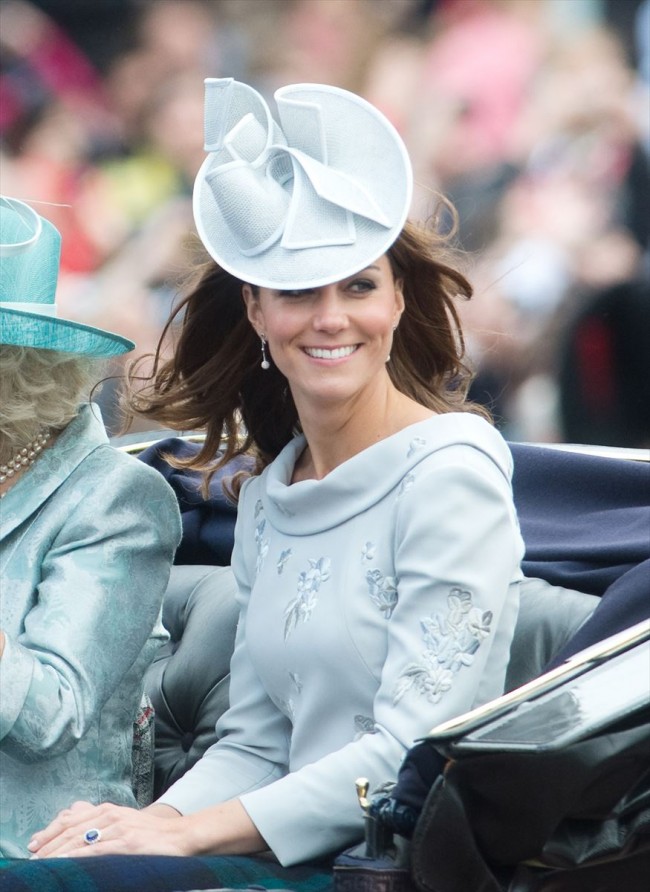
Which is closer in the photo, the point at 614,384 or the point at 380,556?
the point at 380,556

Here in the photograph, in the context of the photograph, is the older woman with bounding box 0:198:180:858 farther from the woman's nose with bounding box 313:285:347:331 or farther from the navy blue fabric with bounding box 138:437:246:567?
the navy blue fabric with bounding box 138:437:246:567

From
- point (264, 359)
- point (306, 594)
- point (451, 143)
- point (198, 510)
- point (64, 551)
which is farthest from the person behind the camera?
point (451, 143)

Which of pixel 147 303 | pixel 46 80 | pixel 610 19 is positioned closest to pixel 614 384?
pixel 610 19

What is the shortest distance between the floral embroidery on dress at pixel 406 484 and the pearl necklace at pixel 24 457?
56cm

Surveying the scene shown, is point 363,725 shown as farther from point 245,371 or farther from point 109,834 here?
point 245,371

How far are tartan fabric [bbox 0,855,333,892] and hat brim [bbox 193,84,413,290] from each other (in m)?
0.73

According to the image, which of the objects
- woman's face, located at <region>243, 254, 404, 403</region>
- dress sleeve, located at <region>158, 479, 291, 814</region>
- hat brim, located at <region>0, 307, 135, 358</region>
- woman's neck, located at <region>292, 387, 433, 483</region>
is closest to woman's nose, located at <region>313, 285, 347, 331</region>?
woman's face, located at <region>243, 254, 404, 403</region>

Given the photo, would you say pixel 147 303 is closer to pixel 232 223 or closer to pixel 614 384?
pixel 614 384

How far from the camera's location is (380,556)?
2.07 meters

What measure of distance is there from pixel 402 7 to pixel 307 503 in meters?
3.14

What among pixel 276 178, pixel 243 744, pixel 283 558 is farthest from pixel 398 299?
pixel 243 744

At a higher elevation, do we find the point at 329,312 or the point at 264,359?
the point at 329,312

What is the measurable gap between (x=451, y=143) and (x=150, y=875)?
343 cm

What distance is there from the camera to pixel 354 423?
2225mm
